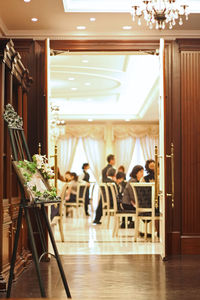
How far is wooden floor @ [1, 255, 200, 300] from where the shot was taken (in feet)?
15.9

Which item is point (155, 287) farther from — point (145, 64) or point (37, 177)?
point (145, 64)

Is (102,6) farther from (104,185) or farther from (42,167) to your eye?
(104,185)

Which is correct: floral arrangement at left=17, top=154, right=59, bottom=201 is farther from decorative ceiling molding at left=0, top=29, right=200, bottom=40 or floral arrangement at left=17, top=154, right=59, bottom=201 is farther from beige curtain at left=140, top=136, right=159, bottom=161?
beige curtain at left=140, top=136, right=159, bottom=161

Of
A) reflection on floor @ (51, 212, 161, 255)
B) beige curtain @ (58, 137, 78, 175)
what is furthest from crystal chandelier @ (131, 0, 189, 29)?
beige curtain @ (58, 137, 78, 175)

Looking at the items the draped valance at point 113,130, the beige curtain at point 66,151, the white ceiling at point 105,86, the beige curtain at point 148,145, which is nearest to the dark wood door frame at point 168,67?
the white ceiling at point 105,86

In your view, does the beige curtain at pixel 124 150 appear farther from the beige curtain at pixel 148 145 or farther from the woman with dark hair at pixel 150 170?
the woman with dark hair at pixel 150 170

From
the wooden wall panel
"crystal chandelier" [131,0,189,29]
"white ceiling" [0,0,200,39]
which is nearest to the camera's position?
"crystal chandelier" [131,0,189,29]

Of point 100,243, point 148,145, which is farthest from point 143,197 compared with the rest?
point 148,145

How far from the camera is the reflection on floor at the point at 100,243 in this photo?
8056mm

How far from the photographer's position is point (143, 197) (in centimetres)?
966

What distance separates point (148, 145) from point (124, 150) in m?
0.92

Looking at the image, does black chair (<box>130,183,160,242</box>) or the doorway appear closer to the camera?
black chair (<box>130,183,160,242</box>)

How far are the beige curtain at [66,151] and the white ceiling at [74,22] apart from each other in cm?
1208

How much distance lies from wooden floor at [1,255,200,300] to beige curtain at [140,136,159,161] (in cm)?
1243
